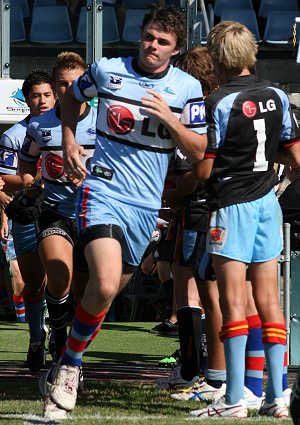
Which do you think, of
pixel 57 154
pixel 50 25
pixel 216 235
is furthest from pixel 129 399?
pixel 50 25

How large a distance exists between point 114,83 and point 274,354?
5.15 ft

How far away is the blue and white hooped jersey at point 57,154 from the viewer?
695 cm

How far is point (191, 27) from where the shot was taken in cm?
1405

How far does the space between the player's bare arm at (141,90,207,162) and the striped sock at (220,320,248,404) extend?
861mm

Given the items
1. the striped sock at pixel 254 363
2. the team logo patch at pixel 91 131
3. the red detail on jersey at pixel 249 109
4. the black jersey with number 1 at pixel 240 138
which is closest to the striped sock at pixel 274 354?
the striped sock at pixel 254 363

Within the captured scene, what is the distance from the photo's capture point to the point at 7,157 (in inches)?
328

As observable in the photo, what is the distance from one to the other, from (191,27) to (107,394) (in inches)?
323

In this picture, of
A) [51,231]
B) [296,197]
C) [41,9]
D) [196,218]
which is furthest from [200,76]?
[41,9]

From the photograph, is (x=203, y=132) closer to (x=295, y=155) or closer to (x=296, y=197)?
(x=295, y=155)

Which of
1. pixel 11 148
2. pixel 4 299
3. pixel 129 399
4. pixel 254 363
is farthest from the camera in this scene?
pixel 4 299

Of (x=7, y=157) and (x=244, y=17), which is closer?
(x=7, y=157)

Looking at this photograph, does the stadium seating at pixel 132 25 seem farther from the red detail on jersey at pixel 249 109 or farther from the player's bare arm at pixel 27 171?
the red detail on jersey at pixel 249 109

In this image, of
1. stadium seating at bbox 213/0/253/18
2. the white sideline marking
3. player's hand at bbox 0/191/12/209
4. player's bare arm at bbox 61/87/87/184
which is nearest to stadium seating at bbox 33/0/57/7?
stadium seating at bbox 213/0/253/18

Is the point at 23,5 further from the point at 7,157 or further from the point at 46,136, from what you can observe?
the point at 46,136
